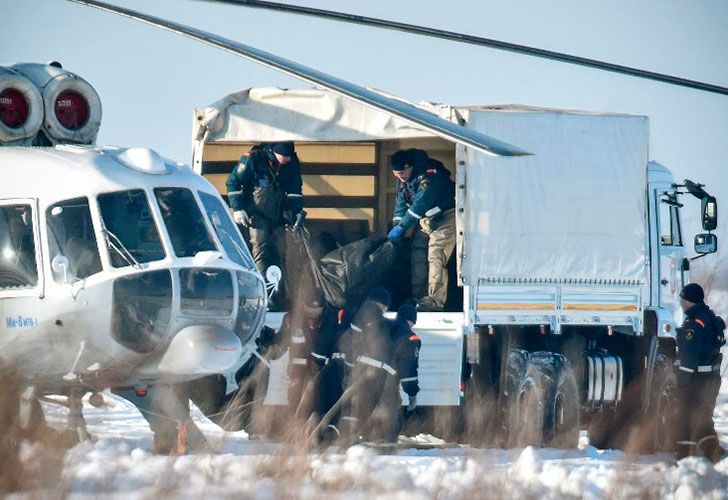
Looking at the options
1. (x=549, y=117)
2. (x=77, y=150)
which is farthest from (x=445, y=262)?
(x=77, y=150)

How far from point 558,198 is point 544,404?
209 centimetres

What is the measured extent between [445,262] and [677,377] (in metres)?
2.71

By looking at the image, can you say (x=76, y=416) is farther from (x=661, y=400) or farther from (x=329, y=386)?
(x=661, y=400)

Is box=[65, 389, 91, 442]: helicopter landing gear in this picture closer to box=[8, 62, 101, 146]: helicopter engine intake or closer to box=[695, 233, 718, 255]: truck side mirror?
box=[8, 62, 101, 146]: helicopter engine intake

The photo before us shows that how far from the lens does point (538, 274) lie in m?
14.9

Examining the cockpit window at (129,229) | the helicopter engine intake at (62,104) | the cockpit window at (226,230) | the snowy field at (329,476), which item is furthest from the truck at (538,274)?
the cockpit window at (129,229)

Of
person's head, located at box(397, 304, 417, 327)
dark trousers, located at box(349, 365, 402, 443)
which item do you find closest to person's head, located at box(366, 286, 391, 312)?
person's head, located at box(397, 304, 417, 327)

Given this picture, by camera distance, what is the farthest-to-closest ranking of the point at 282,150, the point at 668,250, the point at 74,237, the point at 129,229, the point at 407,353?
the point at 668,250
the point at 282,150
the point at 407,353
the point at 129,229
the point at 74,237

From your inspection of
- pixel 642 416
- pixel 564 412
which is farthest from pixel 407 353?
pixel 642 416

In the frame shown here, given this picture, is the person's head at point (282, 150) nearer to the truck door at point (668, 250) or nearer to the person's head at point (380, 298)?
the person's head at point (380, 298)

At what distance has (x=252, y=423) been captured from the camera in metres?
14.1

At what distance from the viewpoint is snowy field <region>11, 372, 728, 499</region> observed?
373 inches

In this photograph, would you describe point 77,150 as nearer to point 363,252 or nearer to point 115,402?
point 363,252

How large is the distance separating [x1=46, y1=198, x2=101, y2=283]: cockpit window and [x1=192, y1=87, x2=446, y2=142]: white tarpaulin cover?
3420mm
